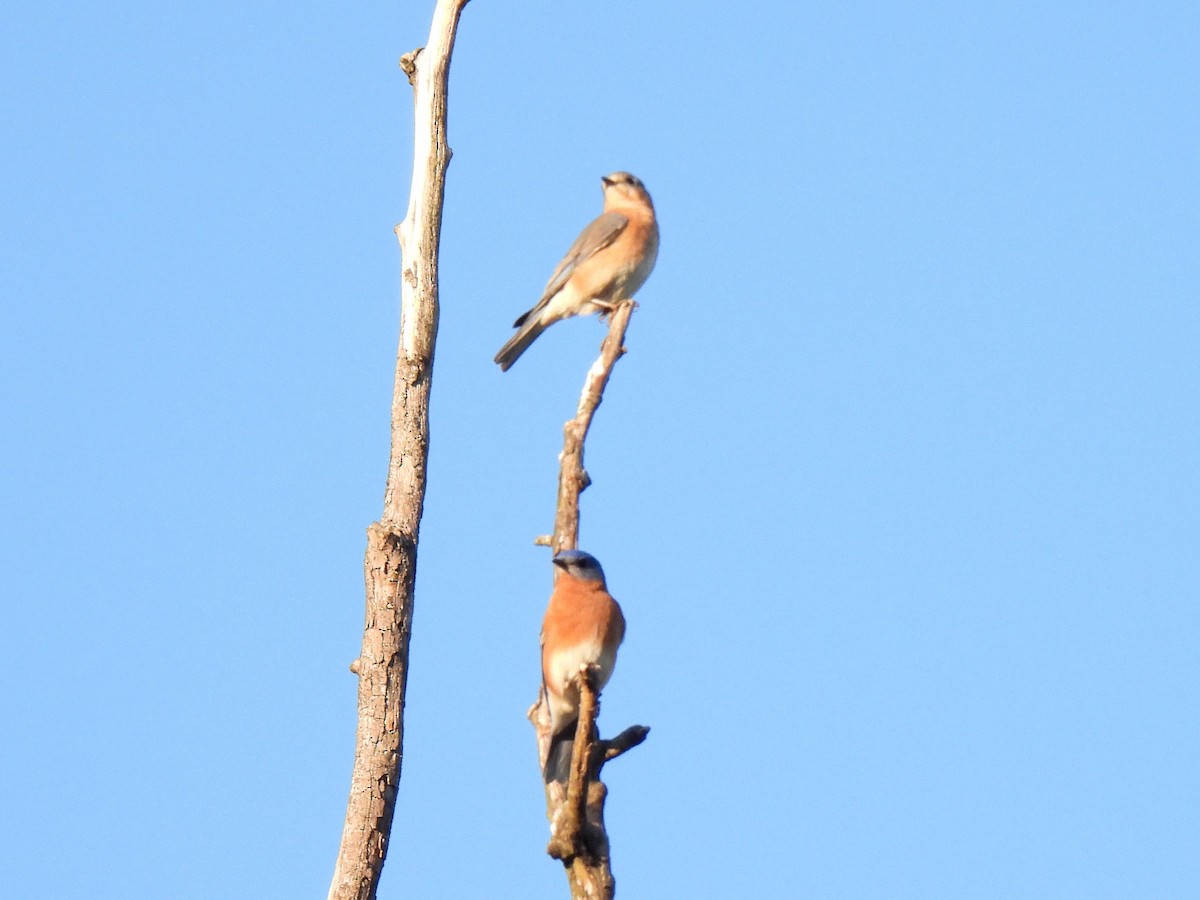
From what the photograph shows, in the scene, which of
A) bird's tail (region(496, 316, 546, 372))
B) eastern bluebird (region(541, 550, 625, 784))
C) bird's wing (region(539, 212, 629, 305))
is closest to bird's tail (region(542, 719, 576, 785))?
eastern bluebird (region(541, 550, 625, 784))

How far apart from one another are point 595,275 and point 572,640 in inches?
161

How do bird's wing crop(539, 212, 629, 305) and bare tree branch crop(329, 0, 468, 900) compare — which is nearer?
bare tree branch crop(329, 0, 468, 900)

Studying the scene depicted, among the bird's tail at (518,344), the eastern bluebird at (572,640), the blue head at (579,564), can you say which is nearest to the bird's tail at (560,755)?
the eastern bluebird at (572,640)

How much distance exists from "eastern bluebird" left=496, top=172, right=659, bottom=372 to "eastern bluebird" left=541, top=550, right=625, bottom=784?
3.34 meters

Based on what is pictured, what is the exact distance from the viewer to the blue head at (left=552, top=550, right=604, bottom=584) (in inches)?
308

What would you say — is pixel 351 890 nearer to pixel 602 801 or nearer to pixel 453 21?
pixel 602 801

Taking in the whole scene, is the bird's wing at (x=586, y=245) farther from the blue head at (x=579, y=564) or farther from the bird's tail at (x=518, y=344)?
the blue head at (x=579, y=564)

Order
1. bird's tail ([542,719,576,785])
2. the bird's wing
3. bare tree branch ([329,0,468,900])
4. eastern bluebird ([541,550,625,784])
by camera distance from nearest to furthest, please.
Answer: bird's tail ([542,719,576,785]) → eastern bluebird ([541,550,625,784]) → bare tree branch ([329,0,468,900]) → the bird's wing

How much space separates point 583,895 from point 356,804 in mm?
1657

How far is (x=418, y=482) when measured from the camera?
8.67 m

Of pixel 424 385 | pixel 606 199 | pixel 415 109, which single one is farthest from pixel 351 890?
pixel 606 199

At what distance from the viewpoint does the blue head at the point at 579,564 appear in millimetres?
7824

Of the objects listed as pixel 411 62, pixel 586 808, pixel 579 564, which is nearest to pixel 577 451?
pixel 579 564

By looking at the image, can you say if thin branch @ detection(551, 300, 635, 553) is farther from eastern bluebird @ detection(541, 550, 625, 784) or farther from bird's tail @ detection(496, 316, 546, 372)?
bird's tail @ detection(496, 316, 546, 372)
